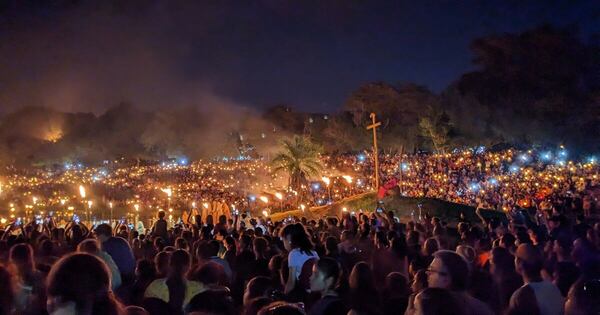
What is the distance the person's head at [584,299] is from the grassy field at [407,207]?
16.5m

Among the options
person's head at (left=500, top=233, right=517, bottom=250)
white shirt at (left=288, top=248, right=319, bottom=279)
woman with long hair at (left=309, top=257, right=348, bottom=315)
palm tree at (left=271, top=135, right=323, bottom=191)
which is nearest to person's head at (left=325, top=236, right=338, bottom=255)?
white shirt at (left=288, top=248, right=319, bottom=279)

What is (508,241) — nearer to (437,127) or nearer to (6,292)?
(6,292)

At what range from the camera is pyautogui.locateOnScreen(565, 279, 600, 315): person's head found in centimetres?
429

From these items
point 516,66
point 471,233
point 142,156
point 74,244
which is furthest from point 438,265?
point 142,156

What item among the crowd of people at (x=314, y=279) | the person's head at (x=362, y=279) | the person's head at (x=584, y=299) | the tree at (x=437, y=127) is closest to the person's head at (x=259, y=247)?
the crowd of people at (x=314, y=279)

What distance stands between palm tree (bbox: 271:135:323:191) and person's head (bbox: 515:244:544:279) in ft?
88.2

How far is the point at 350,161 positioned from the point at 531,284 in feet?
127

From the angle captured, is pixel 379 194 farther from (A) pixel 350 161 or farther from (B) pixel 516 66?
(A) pixel 350 161

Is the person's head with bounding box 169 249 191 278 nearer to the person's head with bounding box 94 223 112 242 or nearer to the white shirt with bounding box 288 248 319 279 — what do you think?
the white shirt with bounding box 288 248 319 279

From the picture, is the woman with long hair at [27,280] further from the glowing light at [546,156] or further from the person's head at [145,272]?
the glowing light at [546,156]

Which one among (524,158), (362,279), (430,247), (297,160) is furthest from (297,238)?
(524,158)

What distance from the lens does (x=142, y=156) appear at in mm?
60938

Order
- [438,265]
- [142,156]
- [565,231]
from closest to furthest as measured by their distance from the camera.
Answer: [438,265]
[565,231]
[142,156]

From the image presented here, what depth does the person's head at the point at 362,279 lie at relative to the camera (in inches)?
185
